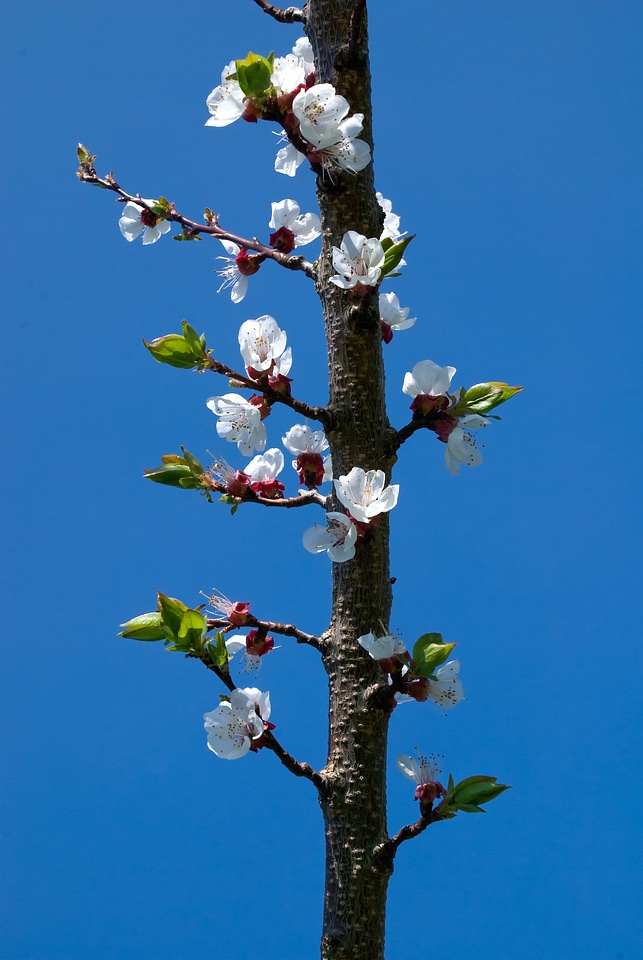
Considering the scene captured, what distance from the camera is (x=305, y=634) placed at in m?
1.33

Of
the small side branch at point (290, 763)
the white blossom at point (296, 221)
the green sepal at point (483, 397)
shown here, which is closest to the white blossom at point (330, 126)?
the white blossom at point (296, 221)

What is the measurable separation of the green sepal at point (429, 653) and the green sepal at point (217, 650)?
225mm

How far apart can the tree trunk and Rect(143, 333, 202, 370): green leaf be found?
176 millimetres

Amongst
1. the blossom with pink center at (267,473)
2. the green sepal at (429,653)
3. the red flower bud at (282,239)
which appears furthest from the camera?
the red flower bud at (282,239)

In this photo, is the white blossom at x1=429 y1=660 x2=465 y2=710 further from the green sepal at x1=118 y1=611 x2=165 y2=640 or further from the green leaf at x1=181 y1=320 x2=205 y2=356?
the green leaf at x1=181 y1=320 x2=205 y2=356

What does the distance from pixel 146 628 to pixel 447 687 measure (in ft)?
1.18

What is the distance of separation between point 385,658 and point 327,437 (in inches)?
11.6

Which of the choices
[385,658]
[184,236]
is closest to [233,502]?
[385,658]

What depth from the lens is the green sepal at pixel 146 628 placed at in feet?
4.07

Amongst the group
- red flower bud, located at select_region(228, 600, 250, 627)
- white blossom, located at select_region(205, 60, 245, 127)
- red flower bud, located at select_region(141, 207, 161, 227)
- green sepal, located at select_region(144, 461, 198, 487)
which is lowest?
red flower bud, located at select_region(228, 600, 250, 627)

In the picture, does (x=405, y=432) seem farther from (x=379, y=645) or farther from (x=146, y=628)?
(x=146, y=628)

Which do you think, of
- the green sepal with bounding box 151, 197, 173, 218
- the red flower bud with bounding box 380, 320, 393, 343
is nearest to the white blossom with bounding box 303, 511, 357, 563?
the red flower bud with bounding box 380, 320, 393, 343

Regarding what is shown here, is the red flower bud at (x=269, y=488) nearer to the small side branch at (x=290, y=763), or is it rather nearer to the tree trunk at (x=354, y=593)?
the tree trunk at (x=354, y=593)

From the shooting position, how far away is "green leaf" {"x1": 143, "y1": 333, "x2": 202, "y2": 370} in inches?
52.0
